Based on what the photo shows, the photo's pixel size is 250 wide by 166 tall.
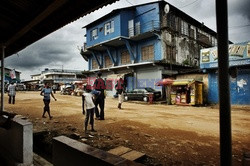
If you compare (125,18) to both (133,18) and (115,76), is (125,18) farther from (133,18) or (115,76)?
(115,76)

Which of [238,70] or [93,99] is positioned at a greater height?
[238,70]

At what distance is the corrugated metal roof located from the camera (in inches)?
134

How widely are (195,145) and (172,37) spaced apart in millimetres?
18248

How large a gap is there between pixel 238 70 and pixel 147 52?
10.3 meters

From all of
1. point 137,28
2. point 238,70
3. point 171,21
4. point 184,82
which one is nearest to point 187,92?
point 184,82

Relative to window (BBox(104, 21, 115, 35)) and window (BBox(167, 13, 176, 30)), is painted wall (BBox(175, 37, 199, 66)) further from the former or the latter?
window (BBox(104, 21, 115, 35))

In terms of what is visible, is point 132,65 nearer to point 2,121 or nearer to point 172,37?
point 172,37

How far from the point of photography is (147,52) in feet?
70.2

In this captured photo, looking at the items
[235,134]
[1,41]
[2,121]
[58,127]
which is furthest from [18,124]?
[235,134]

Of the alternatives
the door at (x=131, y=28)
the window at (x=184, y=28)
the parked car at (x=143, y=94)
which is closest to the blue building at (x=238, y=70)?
the parked car at (x=143, y=94)

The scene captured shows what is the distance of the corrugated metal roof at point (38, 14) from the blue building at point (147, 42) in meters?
15.2

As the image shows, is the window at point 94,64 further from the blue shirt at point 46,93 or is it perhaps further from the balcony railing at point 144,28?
the blue shirt at point 46,93

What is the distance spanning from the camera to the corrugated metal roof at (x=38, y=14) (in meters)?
3.41

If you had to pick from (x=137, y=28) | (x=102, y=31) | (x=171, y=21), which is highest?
(x=102, y=31)
